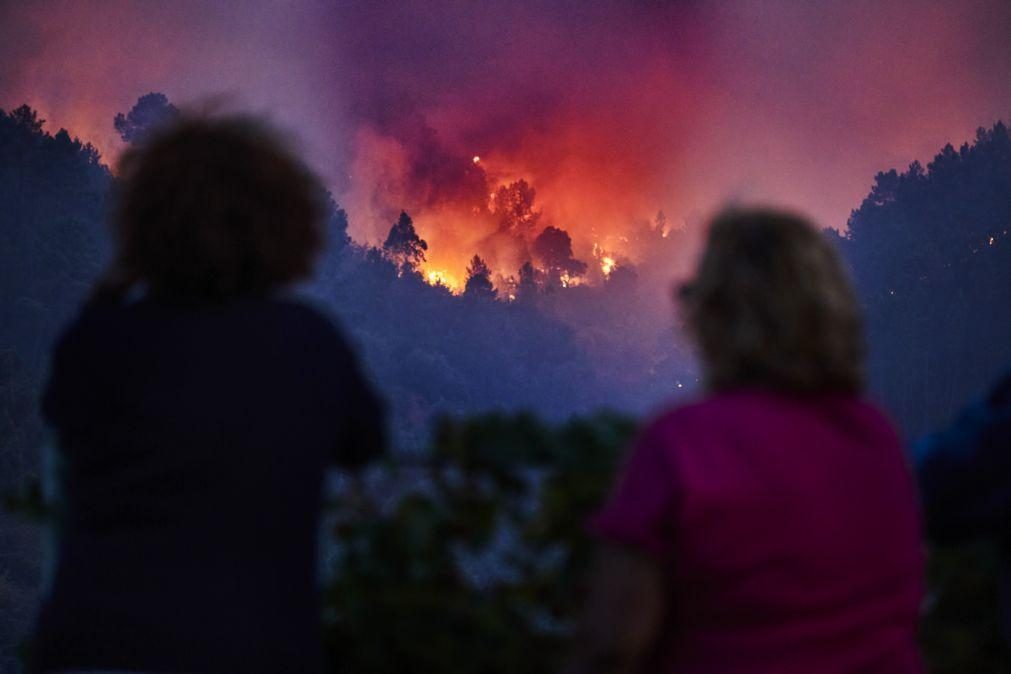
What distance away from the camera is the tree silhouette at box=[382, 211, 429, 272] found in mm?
87938

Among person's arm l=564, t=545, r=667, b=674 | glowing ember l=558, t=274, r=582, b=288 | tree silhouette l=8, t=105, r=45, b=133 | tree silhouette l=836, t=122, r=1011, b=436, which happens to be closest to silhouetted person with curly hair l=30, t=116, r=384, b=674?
person's arm l=564, t=545, r=667, b=674

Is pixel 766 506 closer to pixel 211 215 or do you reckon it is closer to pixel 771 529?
pixel 771 529

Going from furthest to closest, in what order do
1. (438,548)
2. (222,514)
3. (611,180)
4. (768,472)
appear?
(611,180), (438,548), (222,514), (768,472)

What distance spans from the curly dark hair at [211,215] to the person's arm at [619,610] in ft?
2.53

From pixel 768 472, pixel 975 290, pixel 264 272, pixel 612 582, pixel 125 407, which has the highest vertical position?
pixel 975 290

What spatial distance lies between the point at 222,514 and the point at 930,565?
1.52 m

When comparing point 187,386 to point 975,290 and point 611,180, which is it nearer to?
point 975,290

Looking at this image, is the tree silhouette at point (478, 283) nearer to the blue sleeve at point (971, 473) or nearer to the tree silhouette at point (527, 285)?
the tree silhouette at point (527, 285)

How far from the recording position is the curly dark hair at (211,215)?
1.61 metres

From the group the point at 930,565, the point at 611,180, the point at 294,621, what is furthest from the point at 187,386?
the point at 611,180

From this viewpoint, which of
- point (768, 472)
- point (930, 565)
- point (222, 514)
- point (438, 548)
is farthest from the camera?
point (930, 565)

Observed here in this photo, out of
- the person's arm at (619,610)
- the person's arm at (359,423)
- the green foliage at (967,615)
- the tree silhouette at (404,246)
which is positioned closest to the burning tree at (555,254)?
the tree silhouette at (404,246)

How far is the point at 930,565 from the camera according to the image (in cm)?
206

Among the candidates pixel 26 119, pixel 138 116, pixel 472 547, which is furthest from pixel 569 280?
pixel 472 547
